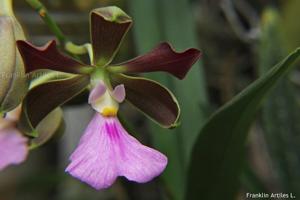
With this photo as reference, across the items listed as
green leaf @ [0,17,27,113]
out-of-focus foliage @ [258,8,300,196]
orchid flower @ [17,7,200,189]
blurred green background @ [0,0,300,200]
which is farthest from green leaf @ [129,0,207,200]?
green leaf @ [0,17,27,113]

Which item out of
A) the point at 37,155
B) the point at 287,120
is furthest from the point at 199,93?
the point at 37,155

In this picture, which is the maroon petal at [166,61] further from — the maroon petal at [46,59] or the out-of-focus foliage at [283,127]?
the out-of-focus foliage at [283,127]

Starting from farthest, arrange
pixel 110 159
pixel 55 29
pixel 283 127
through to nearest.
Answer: pixel 283 127
pixel 55 29
pixel 110 159

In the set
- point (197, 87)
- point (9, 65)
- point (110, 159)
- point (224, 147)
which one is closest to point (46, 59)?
point (9, 65)

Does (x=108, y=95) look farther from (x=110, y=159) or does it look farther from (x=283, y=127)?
(x=283, y=127)

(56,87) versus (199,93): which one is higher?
(56,87)

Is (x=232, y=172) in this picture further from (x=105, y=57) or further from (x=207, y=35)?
(x=207, y=35)

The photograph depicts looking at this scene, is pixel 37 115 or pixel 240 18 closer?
pixel 37 115
